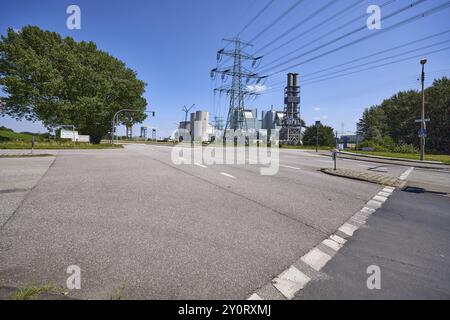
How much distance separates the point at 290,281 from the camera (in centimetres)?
257

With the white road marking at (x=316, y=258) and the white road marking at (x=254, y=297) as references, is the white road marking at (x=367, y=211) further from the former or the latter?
the white road marking at (x=254, y=297)

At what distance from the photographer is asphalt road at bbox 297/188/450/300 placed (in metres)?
2.44

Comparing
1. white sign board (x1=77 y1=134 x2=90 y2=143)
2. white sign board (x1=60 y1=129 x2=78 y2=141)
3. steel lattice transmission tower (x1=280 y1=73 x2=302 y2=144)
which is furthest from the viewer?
steel lattice transmission tower (x1=280 y1=73 x2=302 y2=144)

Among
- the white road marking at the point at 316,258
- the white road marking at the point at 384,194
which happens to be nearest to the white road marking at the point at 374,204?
the white road marking at the point at 384,194

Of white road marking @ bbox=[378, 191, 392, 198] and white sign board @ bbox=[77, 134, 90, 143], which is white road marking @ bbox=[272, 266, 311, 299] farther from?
white sign board @ bbox=[77, 134, 90, 143]

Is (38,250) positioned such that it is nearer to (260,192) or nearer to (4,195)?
(4,195)

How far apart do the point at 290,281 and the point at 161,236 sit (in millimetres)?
1991

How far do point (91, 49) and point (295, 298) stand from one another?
50.6 metres

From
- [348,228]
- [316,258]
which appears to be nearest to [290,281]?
[316,258]

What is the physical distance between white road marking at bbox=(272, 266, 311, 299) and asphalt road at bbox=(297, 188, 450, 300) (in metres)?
0.09

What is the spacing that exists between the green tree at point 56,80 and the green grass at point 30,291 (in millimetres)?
38609

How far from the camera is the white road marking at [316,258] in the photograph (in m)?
2.96

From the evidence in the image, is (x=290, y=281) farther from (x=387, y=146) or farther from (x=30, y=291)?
(x=387, y=146)

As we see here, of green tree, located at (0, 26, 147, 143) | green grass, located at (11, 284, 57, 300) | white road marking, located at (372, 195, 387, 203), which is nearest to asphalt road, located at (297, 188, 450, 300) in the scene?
white road marking, located at (372, 195, 387, 203)
